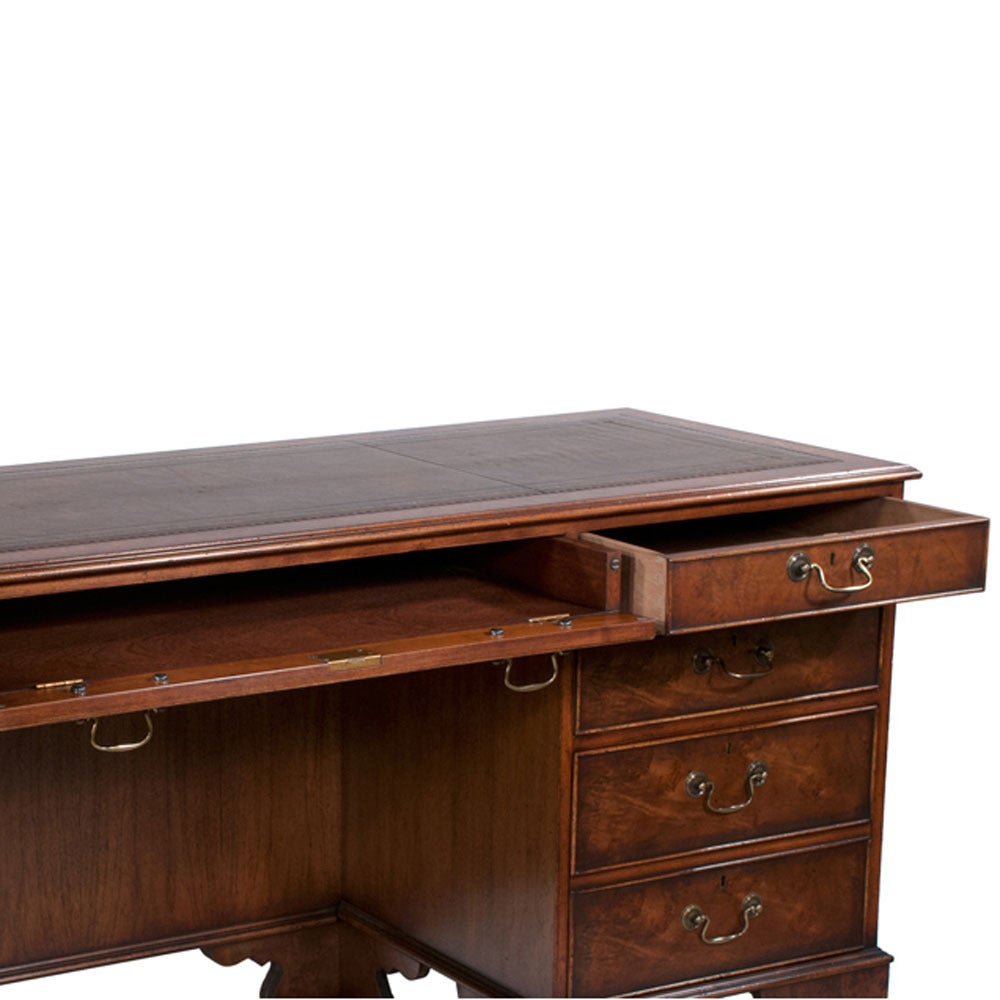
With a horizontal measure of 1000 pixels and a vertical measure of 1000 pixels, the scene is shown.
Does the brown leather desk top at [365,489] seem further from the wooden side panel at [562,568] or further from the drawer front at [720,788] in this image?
the drawer front at [720,788]

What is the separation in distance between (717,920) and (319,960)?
2.71 feet

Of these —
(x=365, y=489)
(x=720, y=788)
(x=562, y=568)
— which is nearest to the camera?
(x=562, y=568)

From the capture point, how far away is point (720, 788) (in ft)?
12.9

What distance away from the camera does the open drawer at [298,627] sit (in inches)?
129

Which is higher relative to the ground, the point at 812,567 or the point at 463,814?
the point at 812,567

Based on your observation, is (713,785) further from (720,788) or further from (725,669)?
(725,669)

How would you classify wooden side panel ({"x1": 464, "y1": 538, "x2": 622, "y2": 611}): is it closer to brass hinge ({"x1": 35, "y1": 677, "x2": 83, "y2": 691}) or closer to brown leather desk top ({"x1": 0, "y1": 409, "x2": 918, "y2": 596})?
brown leather desk top ({"x1": 0, "y1": 409, "x2": 918, "y2": 596})

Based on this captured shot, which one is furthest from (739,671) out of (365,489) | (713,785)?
(365,489)

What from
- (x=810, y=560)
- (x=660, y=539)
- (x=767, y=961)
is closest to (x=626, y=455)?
(x=660, y=539)

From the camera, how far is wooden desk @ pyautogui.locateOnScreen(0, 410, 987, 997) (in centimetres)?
357

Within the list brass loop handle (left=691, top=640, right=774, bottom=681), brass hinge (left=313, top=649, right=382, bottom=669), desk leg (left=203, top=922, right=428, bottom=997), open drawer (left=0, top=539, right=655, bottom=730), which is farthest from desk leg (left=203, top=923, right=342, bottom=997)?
brass hinge (left=313, top=649, right=382, bottom=669)

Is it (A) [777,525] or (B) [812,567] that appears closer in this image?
(B) [812,567]

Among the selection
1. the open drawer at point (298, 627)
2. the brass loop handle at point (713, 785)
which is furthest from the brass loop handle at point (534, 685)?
the brass loop handle at point (713, 785)

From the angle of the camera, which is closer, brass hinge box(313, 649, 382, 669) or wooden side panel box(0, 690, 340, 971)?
brass hinge box(313, 649, 382, 669)
